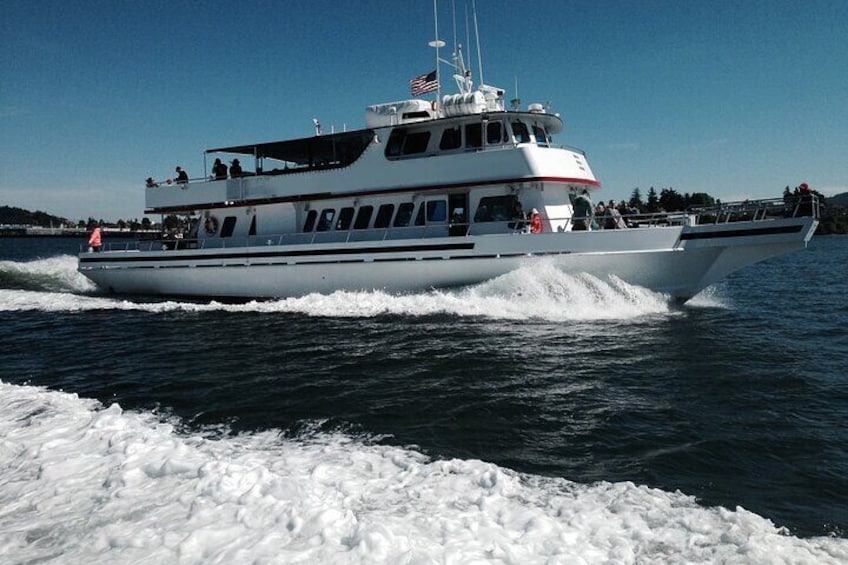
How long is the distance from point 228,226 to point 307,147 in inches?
165

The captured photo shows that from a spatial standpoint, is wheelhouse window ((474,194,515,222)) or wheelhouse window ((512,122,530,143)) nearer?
wheelhouse window ((474,194,515,222))

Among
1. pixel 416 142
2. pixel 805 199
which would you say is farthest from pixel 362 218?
pixel 805 199

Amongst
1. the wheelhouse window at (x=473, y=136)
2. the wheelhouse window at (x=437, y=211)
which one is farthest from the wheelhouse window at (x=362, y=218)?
the wheelhouse window at (x=473, y=136)

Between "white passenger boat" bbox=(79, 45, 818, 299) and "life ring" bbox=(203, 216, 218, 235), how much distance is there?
0.26 ft

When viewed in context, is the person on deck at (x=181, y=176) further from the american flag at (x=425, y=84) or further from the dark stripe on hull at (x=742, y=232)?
the dark stripe on hull at (x=742, y=232)

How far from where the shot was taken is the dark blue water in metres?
5.28

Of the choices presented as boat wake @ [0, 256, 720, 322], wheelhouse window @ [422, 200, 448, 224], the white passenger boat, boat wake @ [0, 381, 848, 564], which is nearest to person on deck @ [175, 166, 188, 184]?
the white passenger boat

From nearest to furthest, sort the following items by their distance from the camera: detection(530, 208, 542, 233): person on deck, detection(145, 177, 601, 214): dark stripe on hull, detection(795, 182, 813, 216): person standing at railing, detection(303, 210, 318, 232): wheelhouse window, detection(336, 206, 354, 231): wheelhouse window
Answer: detection(795, 182, 813, 216): person standing at railing < detection(530, 208, 542, 233): person on deck < detection(145, 177, 601, 214): dark stripe on hull < detection(336, 206, 354, 231): wheelhouse window < detection(303, 210, 318, 232): wheelhouse window

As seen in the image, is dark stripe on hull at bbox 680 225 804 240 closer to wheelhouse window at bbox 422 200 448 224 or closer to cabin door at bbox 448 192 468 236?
cabin door at bbox 448 192 468 236

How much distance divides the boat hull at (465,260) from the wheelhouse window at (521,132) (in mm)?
2998

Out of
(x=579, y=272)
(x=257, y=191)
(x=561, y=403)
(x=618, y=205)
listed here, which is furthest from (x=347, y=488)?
(x=257, y=191)

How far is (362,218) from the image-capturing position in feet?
53.7

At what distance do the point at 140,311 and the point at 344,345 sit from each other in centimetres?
817

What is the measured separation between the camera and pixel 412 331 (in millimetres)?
11766
